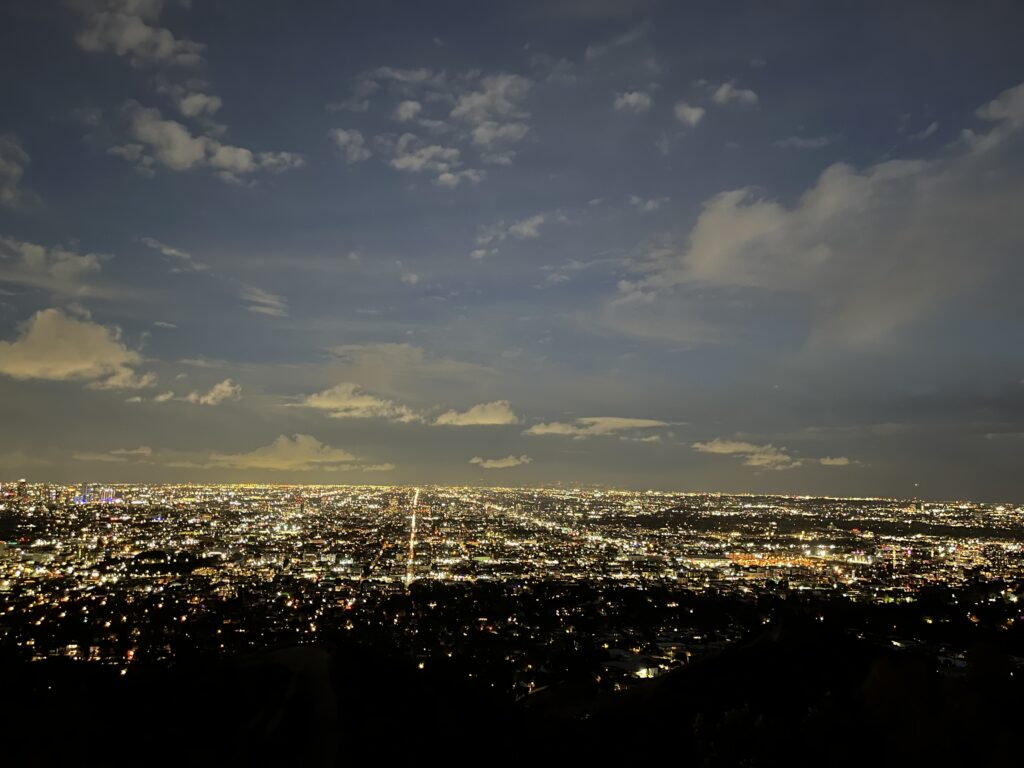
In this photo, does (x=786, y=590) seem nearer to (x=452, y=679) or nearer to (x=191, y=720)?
(x=452, y=679)

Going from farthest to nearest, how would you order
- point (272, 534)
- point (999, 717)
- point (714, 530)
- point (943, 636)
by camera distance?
point (714, 530), point (272, 534), point (943, 636), point (999, 717)

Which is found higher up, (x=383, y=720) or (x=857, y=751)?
(x=857, y=751)

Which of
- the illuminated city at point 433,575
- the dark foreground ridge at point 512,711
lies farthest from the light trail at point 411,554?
the dark foreground ridge at point 512,711

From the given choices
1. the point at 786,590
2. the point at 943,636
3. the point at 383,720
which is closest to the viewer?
the point at 383,720

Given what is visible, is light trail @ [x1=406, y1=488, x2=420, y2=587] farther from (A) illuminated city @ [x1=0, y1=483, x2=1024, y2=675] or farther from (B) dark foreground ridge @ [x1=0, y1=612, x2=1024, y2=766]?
(B) dark foreground ridge @ [x1=0, y1=612, x2=1024, y2=766]

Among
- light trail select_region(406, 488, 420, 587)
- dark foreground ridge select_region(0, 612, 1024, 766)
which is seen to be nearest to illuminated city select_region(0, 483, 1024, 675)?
light trail select_region(406, 488, 420, 587)

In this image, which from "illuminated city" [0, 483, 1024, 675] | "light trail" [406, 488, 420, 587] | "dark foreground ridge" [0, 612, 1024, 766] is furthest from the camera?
"light trail" [406, 488, 420, 587]

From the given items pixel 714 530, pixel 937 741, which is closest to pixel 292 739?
pixel 937 741

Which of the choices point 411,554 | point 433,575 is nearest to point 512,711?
point 433,575
